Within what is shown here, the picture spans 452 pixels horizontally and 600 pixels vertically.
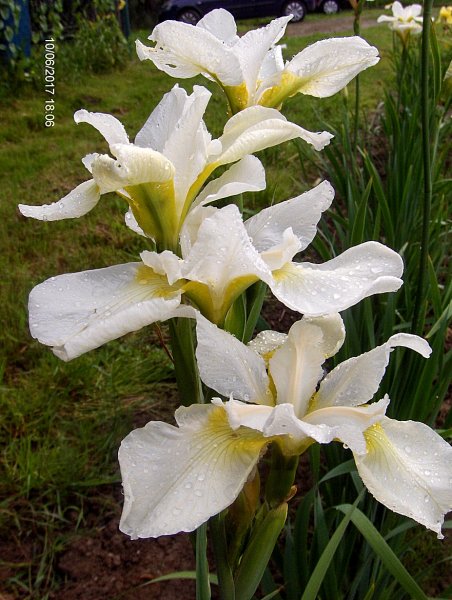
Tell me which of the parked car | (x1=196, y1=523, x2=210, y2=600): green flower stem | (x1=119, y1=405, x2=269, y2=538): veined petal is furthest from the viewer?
the parked car

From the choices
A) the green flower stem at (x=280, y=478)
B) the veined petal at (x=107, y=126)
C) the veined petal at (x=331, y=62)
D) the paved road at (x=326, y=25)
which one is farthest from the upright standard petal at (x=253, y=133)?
the paved road at (x=326, y=25)

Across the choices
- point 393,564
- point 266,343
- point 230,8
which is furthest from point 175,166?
point 230,8

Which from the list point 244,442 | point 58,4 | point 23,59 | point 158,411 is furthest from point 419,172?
point 58,4

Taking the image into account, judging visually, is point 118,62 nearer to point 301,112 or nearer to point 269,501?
point 301,112

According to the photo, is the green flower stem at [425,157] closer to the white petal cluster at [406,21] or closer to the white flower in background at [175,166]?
the white flower in background at [175,166]

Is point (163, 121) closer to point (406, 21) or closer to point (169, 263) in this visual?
point (169, 263)

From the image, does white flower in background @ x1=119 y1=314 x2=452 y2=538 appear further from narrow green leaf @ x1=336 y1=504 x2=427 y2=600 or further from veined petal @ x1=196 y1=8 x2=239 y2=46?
veined petal @ x1=196 y1=8 x2=239 y2=46

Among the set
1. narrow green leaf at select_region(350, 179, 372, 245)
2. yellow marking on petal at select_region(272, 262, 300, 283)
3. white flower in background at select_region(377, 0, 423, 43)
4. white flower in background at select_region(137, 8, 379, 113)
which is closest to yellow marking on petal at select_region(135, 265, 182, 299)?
yellow marking on petal at select_region(272, 262, 300, 283)
